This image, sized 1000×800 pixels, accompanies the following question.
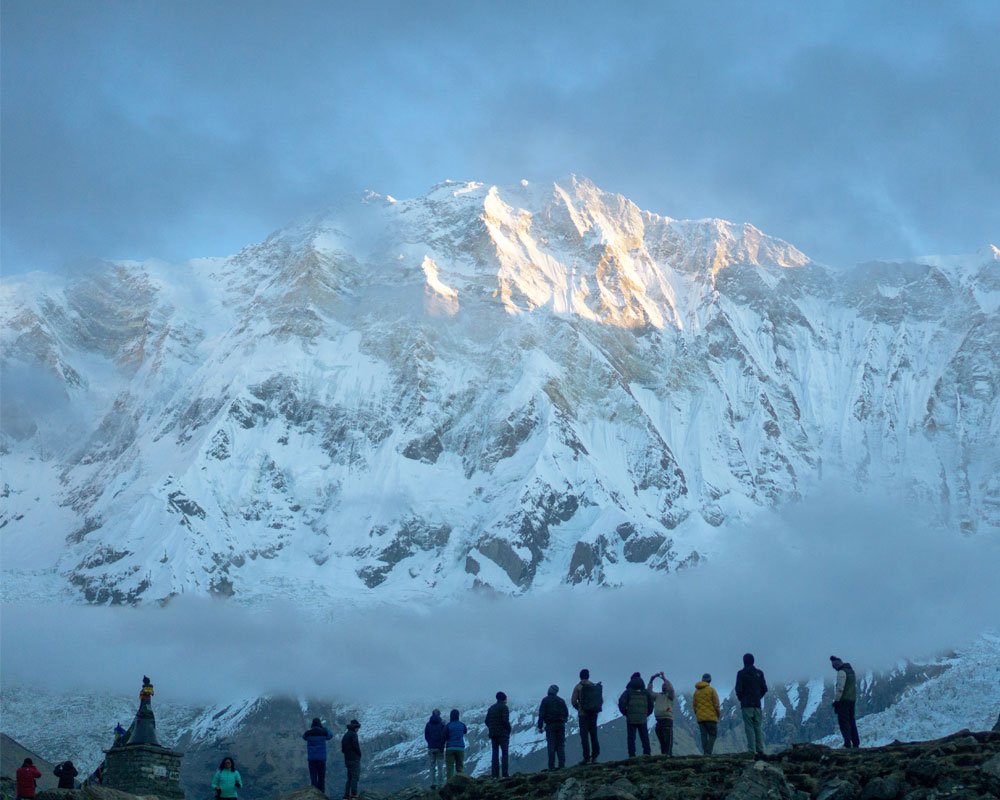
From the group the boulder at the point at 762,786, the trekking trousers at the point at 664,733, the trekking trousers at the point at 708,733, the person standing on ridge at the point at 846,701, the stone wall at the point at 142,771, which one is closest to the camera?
the boulder at the point at 762,786

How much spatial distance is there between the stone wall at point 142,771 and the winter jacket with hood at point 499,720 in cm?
1289

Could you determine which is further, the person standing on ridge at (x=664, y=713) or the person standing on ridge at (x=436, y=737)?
the person standing on ridge at (x=436, y=737)

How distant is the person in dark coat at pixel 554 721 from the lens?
3934 cm

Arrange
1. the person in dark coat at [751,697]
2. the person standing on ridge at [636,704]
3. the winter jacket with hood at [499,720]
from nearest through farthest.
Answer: the person in dark coat at [751,697], the person standing on ridge at [636,704], the winter jacket with hood at [499,720]

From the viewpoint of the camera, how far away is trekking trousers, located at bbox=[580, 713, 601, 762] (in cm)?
3944

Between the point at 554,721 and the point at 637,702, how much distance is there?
8.57 ft

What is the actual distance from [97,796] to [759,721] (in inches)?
747

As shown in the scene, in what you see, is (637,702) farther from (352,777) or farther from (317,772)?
(317,772)

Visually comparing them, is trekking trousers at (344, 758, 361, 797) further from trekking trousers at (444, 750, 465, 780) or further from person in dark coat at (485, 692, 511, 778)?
person in dark coat at (485, 692, 511, 778)

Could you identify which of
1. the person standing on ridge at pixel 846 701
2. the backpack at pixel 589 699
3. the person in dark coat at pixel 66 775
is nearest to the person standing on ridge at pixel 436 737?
the backpack at pixel 589 699

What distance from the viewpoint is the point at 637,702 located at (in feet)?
130

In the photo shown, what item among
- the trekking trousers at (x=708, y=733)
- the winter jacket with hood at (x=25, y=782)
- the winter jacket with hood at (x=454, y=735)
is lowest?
the winter jacket with hood at (x=25, y=782)

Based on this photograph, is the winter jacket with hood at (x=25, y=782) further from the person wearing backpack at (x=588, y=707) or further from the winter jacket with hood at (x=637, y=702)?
the winter jacket with hood at (x=637, y=702)

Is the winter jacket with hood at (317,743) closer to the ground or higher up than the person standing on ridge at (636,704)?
closer to the ground
